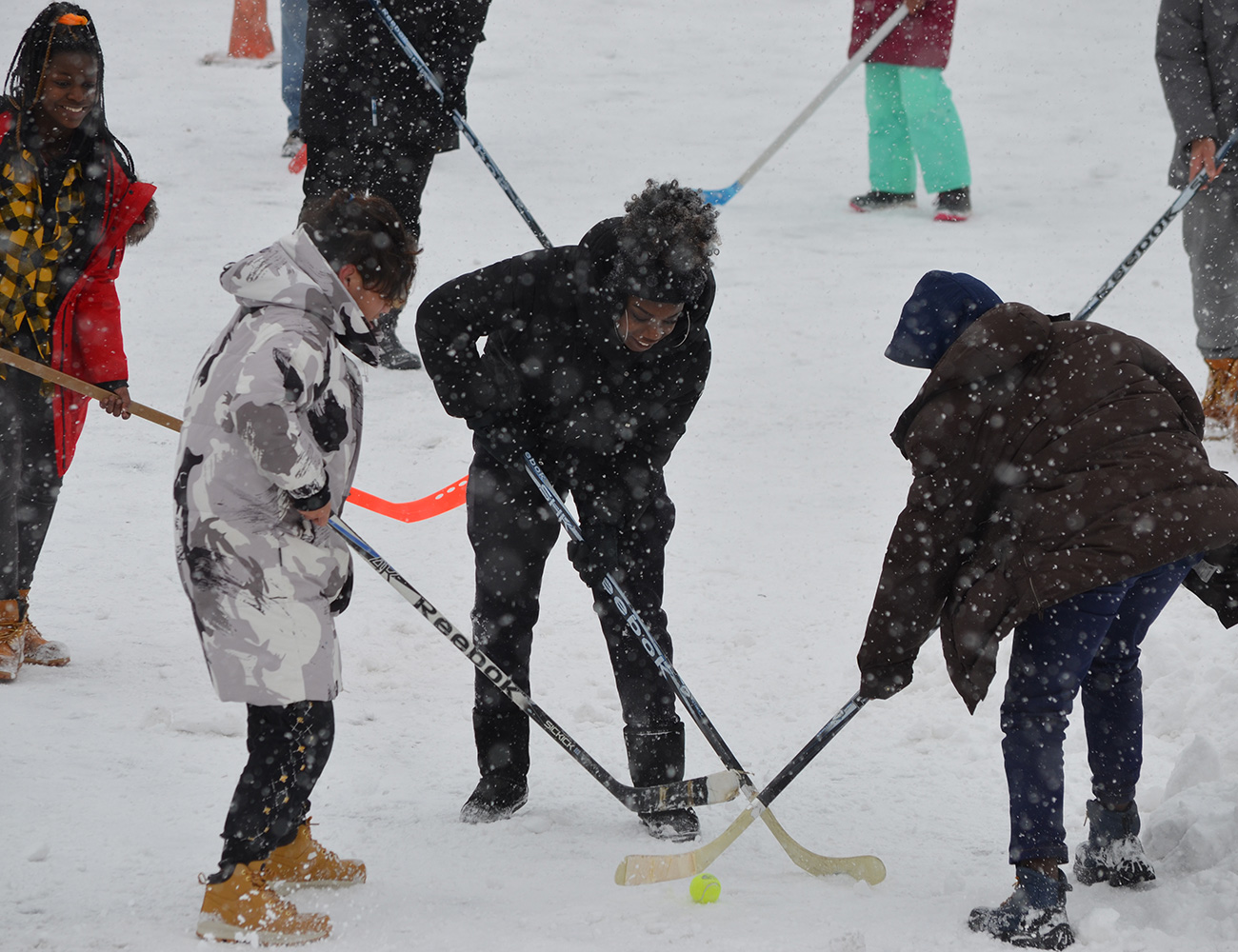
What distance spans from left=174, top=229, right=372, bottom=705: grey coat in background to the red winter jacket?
4.64 feet

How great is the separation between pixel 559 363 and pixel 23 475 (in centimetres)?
180

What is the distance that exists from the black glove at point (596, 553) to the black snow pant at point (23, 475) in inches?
68.0

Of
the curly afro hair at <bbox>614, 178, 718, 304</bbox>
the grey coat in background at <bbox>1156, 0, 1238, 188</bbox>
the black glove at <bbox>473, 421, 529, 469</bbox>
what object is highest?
the grey coat in background at <bbox>1156, 0, 1238, 188</bbox>

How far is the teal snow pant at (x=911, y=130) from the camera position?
8.00 m

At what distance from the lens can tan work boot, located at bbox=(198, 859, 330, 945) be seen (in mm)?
2689

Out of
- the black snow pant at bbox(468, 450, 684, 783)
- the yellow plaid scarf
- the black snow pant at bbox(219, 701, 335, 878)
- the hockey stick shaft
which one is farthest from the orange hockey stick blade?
the black snow pant at bbox(219, 701, 335, 878)

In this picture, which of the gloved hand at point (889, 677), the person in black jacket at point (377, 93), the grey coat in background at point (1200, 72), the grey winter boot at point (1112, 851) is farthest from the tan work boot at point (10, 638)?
the grey coat in background at point (1200, 72)

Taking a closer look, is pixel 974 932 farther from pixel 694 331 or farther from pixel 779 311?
pixel 779 311

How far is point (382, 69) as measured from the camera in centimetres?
612

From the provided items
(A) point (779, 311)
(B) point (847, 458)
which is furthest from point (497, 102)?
(B) point (847, 458)

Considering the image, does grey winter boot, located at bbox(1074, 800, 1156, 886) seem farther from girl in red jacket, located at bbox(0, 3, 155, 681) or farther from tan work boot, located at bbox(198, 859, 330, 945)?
girl in red jacket, located at bbox(0, 3, 155, 681)

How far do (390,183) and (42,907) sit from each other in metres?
3.98

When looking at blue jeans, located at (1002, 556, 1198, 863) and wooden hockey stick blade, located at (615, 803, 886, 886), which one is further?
wooden hockey stick blade, located at (615, 803, 886, 886)

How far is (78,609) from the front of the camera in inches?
178
